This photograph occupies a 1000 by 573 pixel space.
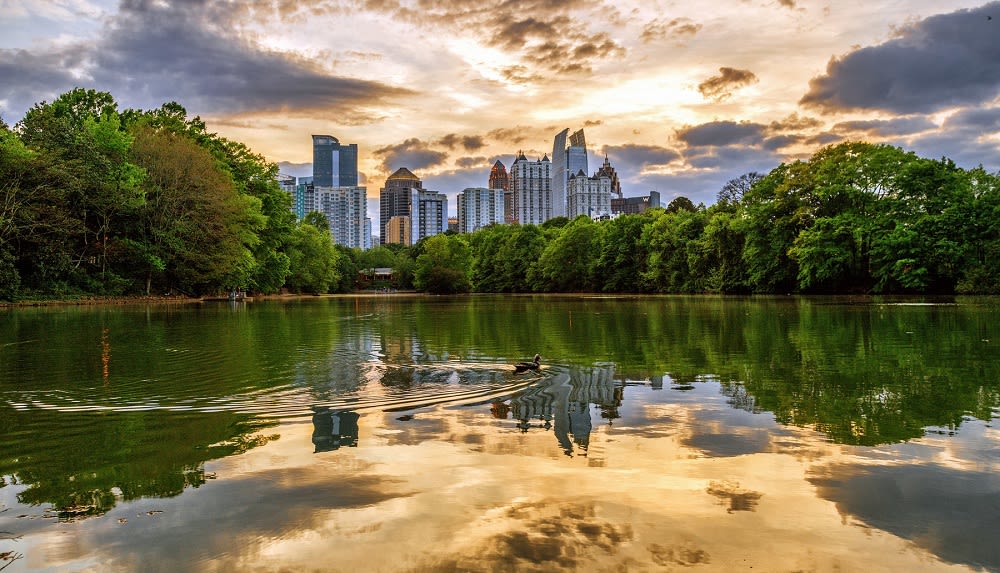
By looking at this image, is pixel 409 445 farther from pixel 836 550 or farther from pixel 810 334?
pixel 810 334

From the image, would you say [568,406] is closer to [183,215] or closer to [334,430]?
[334,430]

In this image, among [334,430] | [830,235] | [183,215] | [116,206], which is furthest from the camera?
[830,235]

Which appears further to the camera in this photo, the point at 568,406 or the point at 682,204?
the point at 682,204

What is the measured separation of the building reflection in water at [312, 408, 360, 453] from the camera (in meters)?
6.07

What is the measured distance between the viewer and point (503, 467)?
5.22m

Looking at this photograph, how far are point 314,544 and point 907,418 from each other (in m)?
6.26

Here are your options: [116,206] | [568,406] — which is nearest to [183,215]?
[116,206]

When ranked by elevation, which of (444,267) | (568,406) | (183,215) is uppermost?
(183,215)

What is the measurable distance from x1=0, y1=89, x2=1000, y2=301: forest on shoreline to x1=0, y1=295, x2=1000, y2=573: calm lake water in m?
37.4

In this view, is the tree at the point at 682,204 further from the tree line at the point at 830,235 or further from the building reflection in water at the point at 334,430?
the building reflection in water at the point at 334,430

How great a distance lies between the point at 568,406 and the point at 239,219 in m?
53.4

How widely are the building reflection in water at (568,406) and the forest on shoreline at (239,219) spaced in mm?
41364

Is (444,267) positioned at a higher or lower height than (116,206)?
lower

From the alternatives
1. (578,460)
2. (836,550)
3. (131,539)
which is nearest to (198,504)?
(131,539)
